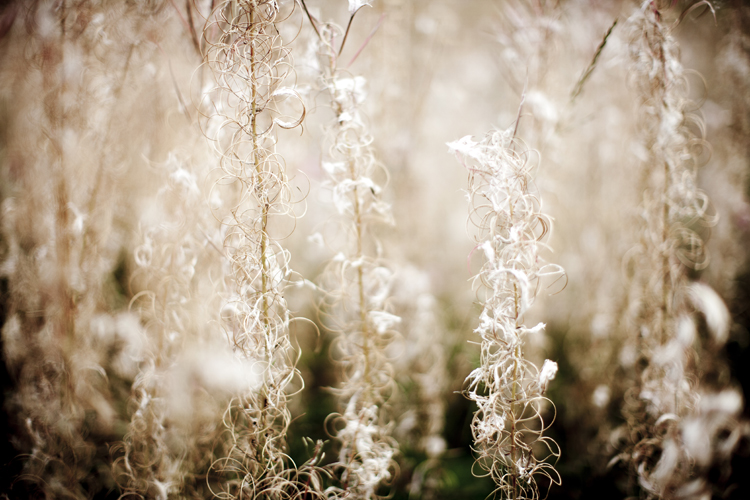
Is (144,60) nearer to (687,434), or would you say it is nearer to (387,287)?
(387,287)

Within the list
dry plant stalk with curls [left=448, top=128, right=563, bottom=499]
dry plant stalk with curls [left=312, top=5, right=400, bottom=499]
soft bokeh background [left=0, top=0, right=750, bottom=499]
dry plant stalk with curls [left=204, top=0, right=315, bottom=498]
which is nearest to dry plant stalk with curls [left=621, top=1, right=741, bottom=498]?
soft bokeh background [left=0, top=0, right=750, bottom=499]

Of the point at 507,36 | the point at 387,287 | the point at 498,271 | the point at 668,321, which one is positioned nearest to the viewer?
the point at 498,271

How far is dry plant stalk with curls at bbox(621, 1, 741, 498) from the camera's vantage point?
2.62 feet

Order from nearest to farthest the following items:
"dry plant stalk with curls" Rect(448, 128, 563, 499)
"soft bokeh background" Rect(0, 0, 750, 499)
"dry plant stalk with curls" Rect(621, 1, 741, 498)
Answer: "dry plant stalk with curls" Rect(448, 128, 563, 499) < "dry plant stalk with curls" Rect(621, 1, 741, 498) < "soft bokeh background" Rect(0, 0, 750, 499)

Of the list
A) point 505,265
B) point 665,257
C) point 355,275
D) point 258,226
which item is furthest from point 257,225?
point 665,257

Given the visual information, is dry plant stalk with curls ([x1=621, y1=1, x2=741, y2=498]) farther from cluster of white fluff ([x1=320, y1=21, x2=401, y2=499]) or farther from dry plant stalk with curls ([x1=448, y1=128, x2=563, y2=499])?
cluster of white fluff ([x1=320, y1=21, x2=401, y2=499])

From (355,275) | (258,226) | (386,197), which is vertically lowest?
(355,275)

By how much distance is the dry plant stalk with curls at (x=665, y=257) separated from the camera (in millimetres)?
797

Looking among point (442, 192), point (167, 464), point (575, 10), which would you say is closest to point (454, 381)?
point (167, 464)

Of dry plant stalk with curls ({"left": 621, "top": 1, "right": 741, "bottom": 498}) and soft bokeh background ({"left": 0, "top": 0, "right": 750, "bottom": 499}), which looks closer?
dry plant stalk with curls ({"left": 621, "top": 1, "right": 741, "bottom": 498})

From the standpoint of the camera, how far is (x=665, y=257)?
863mm

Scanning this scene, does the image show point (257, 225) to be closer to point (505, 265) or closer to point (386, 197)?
point (505, 265)

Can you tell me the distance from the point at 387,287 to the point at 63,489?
1.07 metres

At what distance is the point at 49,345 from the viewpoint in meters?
1.04
